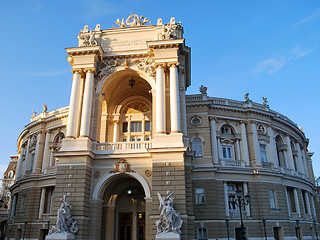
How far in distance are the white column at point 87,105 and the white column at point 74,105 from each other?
0.66m

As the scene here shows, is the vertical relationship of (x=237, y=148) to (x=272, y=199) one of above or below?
above

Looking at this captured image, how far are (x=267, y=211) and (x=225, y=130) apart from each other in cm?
964

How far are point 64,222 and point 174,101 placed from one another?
37.5 feet

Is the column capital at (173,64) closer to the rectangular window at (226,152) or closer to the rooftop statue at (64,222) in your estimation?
the rooftop statue at (64,222)

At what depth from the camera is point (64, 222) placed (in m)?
19.3

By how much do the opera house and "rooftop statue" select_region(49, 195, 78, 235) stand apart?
483 millimetres

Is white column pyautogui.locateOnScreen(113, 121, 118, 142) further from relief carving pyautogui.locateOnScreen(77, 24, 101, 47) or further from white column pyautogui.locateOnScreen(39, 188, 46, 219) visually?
white column pyautogui.locateOnScreen(39, 188, 46, 219)

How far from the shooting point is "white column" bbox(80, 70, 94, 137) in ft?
74.2

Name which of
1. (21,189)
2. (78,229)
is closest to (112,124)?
(78,229)

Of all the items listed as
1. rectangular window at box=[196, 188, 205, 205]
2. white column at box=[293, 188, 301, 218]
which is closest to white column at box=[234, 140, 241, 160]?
rectangular window at box=[196, 188, 205, 205]

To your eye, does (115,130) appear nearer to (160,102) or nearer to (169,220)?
(160,102)

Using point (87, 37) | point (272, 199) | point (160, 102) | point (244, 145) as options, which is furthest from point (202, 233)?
point (87, 37)

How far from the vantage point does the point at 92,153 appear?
22.0m

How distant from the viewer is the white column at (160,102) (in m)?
22.1
